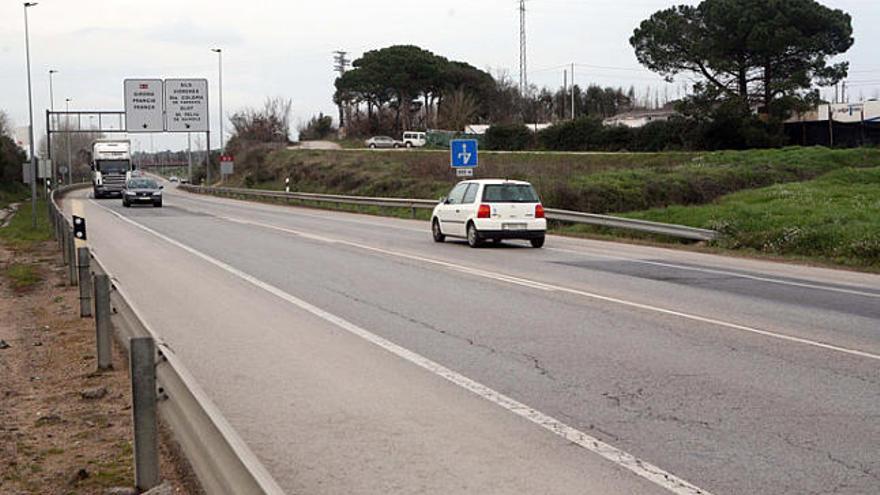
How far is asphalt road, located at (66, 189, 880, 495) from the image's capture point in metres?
6.14

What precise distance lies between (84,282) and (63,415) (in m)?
5.39

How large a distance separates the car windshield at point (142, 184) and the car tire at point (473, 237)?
34.1m

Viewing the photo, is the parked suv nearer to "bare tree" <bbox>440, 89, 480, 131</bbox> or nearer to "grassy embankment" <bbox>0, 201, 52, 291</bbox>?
"bare tree" <bbox>440, 89, 480, 131</bbox>

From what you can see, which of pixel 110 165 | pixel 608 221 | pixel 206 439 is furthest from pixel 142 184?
pixel 206 439

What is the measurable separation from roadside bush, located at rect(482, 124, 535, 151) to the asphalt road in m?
57.5

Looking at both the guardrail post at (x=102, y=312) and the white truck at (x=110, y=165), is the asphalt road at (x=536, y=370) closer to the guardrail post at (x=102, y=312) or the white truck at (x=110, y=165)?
the guardrail post at (x=102, y=312)

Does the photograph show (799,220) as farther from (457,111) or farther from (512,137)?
(457,111)

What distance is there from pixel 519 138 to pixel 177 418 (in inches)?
2840

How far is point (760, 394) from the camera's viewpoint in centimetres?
803

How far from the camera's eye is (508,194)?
23844 millimetres

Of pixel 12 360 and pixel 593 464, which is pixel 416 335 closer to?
pixel 12 360

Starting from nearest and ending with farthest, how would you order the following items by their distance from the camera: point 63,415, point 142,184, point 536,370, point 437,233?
1. point 63,415
2. point 536,370
3. point 437,233
4. point 142,184

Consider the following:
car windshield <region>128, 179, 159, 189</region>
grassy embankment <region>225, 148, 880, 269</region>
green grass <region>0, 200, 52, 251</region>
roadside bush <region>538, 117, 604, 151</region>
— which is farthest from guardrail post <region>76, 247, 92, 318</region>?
roadside bush <region>538, 117, 604, 151</region>

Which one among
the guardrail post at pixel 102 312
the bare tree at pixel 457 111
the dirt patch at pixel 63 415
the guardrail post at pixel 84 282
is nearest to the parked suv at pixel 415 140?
the bare tree at pixel 457 111
